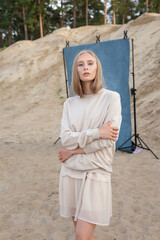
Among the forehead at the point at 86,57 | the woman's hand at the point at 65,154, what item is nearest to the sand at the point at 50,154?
the woman's hand at the point at 65,154

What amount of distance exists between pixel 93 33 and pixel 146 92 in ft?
32.1

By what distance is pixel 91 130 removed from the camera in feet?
Result: 5.41

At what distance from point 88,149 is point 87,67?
63 cm

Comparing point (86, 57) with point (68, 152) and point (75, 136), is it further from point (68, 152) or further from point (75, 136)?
point (68, 152)

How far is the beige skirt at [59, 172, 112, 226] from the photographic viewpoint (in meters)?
1.59

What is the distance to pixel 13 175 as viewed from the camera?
464 cm

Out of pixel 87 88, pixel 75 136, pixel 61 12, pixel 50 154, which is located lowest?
pixel 50 154

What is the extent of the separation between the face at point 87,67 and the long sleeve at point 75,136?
0.31 m

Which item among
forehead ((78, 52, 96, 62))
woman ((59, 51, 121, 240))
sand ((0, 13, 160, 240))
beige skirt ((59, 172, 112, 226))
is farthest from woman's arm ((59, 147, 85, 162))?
sand ((0, 13, 160, 240))

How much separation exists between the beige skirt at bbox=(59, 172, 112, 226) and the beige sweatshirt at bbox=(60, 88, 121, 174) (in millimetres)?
68

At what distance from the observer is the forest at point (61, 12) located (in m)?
21.1

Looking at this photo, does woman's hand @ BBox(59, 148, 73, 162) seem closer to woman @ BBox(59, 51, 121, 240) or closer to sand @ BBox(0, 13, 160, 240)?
woman @ BBox(59, 51, 121, 240)

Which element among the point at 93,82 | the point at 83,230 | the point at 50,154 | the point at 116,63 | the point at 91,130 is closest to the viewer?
the point at 83,230

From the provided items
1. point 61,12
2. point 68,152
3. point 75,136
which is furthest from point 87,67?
point 61,12
